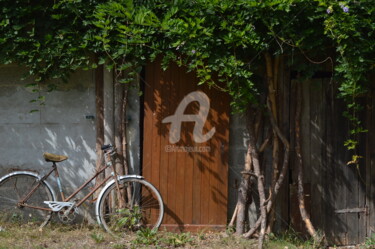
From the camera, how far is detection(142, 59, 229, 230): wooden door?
6754mm

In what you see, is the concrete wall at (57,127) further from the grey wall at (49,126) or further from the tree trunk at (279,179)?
the tree trunk at (279,179)

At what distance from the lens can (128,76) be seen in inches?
269

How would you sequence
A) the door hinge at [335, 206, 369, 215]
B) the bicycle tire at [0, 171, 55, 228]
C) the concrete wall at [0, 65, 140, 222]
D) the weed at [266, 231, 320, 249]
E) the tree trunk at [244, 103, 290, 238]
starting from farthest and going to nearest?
the concrete wall at [0, 65, 140, 222]
the bicycle tire at [0, 171, 55, 228]
the door hinge at [335, 206, 369, 215]
the tree trunk at [244, 103, 290, 238]
the weed at [266, 231, 320, 249]

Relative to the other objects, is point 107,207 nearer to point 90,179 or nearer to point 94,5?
point 90,179

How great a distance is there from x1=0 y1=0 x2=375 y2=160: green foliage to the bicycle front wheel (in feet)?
4.81

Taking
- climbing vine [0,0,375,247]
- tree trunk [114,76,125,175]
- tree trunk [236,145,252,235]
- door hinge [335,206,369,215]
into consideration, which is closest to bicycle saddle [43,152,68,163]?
tree trunk [114,76,125,175]

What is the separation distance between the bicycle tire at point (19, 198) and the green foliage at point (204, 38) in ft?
4.70

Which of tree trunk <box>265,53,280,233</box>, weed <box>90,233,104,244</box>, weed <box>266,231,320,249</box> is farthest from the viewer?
tree trunk <box>265,53,280,233</box>

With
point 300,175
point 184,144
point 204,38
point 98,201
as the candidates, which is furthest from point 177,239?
point 204,38

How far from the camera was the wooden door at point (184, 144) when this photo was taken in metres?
6.75

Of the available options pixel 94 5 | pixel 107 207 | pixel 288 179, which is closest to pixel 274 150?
pixel 288 179

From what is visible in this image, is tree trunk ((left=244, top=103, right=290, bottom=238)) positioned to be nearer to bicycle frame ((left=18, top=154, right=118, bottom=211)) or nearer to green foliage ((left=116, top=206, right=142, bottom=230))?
green foliage ((left=116, top=206, right=142, bottom=230))

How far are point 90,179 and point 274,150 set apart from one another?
98.3 inches

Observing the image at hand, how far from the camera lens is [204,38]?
6055 mm
